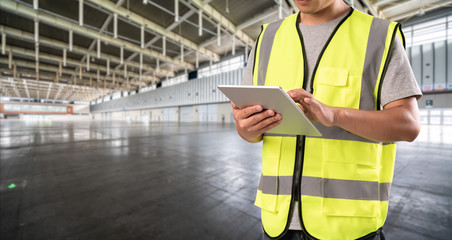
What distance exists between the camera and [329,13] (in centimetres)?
89

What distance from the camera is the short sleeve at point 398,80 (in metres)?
0.68

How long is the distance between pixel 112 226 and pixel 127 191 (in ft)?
2.57

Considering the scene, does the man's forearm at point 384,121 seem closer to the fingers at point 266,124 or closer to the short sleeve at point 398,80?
the short sleeve at point 398,80

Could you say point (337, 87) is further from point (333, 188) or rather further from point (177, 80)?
point (177, 80)

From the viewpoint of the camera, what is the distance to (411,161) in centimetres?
404

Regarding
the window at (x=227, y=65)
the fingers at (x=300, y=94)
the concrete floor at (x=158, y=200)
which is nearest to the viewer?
the fingers at (x=300, y=94)

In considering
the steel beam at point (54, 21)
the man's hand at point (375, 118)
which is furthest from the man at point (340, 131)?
the steel beam at point (54, 21)

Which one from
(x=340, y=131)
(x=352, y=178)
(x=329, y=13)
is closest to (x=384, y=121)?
(x=340, y=131)

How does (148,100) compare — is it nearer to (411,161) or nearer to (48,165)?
(48,165)

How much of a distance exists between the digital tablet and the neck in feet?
1.89

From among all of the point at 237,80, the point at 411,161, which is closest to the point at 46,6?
the point at 237,80

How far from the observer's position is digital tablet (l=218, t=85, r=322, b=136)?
22.2 inches

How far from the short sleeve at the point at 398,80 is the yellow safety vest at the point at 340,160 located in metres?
0.02

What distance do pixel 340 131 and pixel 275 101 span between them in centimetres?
37
